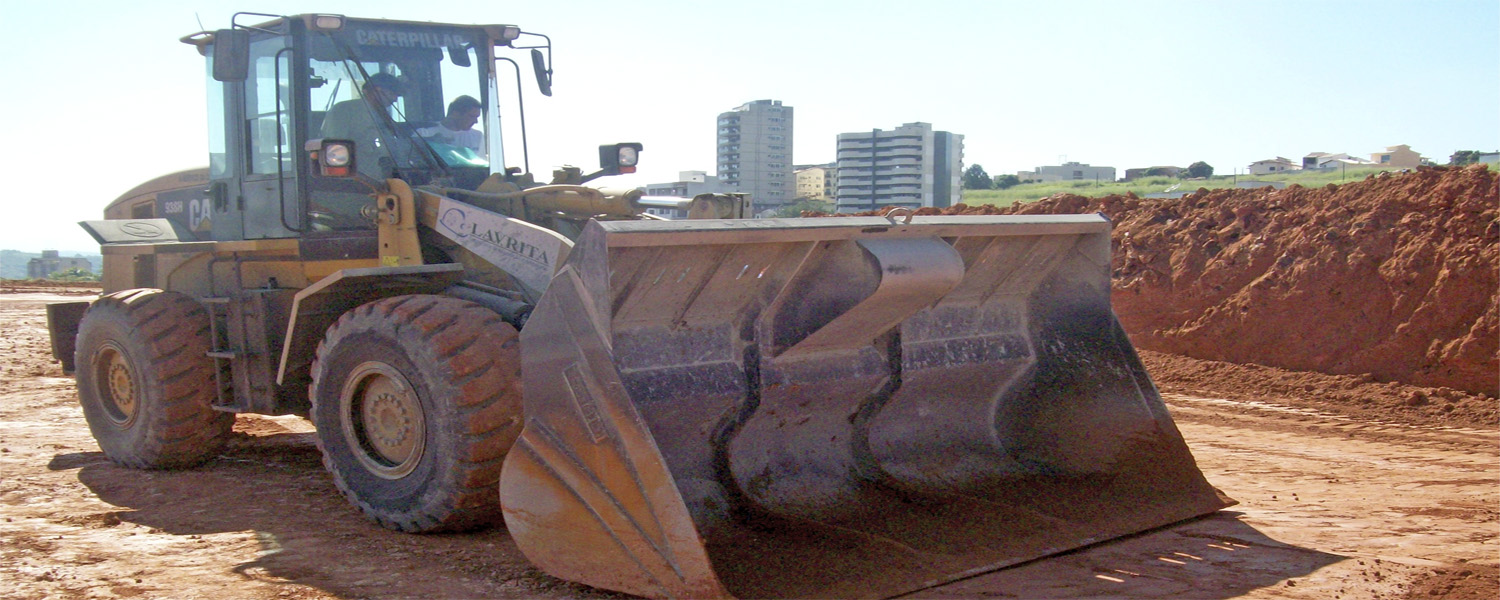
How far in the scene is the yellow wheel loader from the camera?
4402mm

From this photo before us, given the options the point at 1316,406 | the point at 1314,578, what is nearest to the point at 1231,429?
the point at 1316,406

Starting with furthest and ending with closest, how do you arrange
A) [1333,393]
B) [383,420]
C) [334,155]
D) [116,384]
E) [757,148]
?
[757,148] < [1333,393] < [116,384] < [334,155] < [383,420]

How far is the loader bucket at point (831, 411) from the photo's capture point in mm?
4293

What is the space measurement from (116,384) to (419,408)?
3155 millimetres

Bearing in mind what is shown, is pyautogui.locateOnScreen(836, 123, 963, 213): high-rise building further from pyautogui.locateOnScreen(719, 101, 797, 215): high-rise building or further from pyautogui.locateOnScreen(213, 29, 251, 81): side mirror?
pyautogui.locateOnScreen(213, 29, 251, 81): side mirror

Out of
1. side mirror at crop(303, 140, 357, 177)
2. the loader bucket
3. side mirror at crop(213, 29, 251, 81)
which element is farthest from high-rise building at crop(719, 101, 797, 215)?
the loader bucket

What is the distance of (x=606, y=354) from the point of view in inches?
171

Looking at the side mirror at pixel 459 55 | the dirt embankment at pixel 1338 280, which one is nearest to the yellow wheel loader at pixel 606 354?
the side mirror at pixel 459 55

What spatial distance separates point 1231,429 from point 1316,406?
4.39ft

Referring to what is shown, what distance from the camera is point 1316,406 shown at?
9.34 metres

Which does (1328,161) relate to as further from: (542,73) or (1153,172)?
(542,73)

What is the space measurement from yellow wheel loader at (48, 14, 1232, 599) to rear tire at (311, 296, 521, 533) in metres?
0.01

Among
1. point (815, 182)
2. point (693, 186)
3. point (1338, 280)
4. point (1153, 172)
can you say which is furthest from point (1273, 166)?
point (1338, 280)

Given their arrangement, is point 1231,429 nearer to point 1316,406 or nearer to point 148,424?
point 1316,406
